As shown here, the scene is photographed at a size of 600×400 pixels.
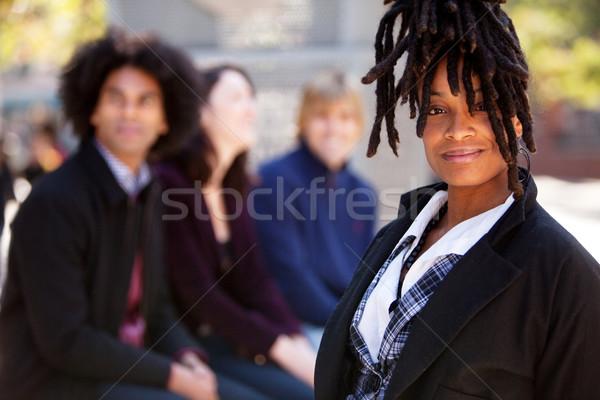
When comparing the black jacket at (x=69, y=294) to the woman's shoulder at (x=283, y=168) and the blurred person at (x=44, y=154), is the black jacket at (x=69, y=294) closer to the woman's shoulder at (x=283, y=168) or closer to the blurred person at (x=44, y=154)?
the woman's shoulder at (x=283, y=168)

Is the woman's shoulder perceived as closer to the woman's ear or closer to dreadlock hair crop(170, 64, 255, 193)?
dreadlock hair crop(170, 64, 255, 193)

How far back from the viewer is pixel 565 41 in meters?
13.5

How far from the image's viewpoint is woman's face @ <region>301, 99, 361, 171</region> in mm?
3775

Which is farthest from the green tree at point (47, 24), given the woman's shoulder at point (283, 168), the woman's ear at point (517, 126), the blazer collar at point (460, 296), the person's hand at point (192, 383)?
the blazer collar at point (460, 296)

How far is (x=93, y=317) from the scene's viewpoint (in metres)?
2.61

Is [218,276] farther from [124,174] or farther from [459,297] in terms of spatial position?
[459,297]

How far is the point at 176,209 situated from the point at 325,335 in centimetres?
167

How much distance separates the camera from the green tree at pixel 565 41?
12.3m

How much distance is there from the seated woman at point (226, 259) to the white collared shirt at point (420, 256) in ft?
4.87

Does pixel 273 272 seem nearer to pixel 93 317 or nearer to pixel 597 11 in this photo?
pixel 93 317

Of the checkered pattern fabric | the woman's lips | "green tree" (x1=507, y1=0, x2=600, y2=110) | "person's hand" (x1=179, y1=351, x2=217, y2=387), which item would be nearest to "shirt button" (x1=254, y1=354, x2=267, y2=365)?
"person's hand" (x1=179, y1=351, x2=217, y2=387)

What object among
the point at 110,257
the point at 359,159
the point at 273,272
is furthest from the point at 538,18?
the point at 110,257

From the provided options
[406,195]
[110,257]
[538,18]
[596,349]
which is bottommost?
[110,257]

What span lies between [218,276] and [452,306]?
2091 millimetres
